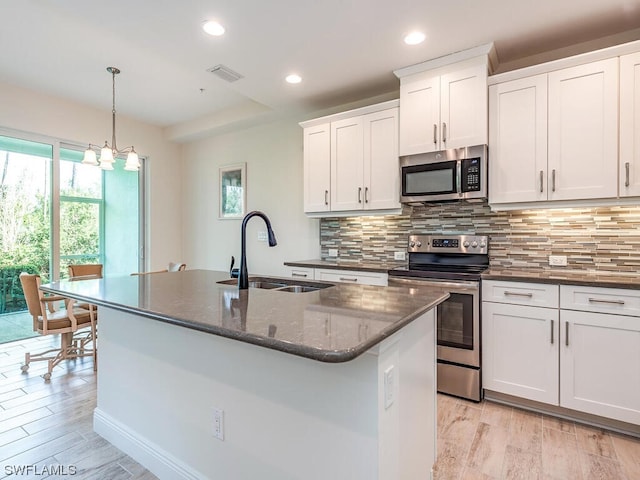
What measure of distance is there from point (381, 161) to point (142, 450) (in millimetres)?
2723

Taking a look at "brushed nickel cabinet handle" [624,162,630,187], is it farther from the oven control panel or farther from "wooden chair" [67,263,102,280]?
"wooden chair" [67,263,102,280]

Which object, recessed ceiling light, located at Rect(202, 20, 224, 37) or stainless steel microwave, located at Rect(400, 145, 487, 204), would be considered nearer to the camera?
recessed ceiling light, located at Rect(202, 20, 224, 37)

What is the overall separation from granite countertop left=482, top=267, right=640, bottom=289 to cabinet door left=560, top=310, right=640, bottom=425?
200 mm

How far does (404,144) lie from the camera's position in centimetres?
294

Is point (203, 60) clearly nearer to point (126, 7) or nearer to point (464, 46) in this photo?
point (126, 7)

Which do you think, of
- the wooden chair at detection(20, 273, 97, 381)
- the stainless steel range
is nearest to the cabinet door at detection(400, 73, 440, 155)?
the stainless steel range

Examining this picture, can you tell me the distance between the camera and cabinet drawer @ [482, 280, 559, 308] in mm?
2242

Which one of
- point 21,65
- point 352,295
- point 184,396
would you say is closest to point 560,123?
point 352,295

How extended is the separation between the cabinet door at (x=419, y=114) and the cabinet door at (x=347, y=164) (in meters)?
0.46

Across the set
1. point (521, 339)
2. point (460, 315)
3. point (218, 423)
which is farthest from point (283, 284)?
point (521, 339)

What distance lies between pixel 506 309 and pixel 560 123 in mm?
1340

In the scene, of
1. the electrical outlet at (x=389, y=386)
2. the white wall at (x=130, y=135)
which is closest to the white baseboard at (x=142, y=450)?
the electrical outlet at (x=389, y=386)

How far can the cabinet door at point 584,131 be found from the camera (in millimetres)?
2199

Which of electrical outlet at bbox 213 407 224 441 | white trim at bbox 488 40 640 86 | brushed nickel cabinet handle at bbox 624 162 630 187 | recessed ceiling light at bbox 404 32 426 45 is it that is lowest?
electrical outlet at bbox 213 407 224 441
